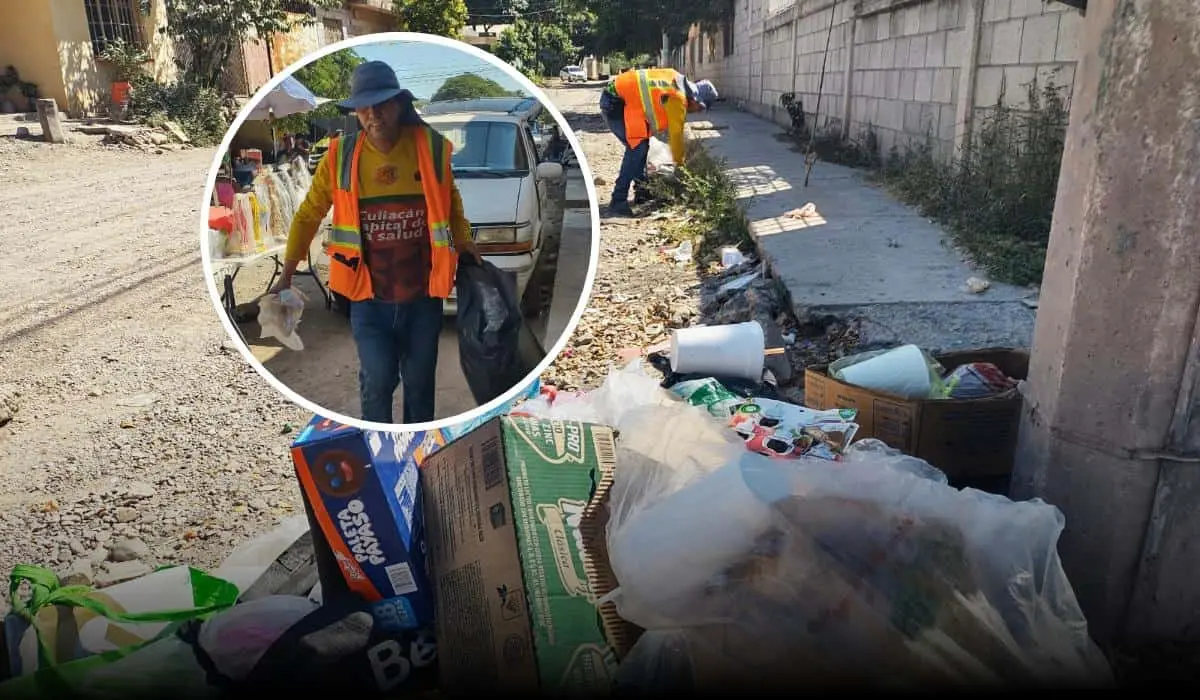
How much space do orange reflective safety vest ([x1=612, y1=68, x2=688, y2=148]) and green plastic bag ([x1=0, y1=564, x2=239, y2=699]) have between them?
22.5 ft

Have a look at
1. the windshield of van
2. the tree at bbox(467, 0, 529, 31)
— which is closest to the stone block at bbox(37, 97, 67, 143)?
the windshield of van

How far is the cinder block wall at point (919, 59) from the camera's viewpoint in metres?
6.30

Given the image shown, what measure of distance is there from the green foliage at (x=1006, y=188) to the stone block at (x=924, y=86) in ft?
4.06

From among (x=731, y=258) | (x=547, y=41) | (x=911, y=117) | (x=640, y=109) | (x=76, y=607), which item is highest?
(x=547, y=41)

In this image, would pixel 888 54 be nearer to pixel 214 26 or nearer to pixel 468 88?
pixel 468 88

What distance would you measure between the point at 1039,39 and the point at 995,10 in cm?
90

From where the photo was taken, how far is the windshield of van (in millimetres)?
1291

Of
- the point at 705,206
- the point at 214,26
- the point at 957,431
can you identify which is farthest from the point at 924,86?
the point at 214,26

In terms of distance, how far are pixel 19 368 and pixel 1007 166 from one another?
254 inches

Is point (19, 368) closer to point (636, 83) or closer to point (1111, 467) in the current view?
point (1111, 467)

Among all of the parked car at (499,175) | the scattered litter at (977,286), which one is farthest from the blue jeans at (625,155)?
the parked car at (499,175)

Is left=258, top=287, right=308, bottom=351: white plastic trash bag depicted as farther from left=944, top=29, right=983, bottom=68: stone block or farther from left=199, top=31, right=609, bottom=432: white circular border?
Result: left=944, top=29, right=983, bottom=68: stone block

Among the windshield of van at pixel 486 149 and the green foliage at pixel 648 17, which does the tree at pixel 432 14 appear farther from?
the windshield of van at pixel 486 149

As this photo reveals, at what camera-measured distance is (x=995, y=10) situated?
6961mm
